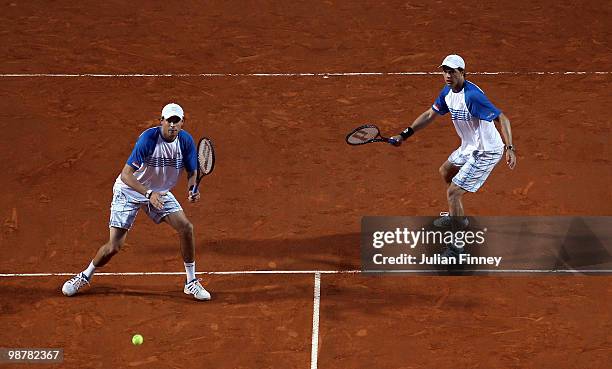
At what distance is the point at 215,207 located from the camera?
51.5 feet

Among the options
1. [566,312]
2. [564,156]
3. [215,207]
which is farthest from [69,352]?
[564,156]

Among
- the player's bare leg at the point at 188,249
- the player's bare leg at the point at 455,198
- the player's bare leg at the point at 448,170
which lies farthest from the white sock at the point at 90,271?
the player's bare leg at the point at 448,170

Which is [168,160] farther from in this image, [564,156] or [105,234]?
[564,156]

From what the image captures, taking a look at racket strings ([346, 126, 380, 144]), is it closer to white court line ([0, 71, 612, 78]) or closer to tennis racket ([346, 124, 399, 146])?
tennis racket ([346, 124, 399, 146])

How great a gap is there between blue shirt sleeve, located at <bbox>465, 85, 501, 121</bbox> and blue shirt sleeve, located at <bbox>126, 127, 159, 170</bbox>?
356cm

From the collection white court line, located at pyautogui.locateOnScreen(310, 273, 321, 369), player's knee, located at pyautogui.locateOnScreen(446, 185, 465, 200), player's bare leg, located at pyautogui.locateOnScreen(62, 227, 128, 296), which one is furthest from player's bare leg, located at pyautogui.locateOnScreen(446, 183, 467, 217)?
player's bare leg, located at pyautogui.locateOnScreen(62, 227, 128, 296)

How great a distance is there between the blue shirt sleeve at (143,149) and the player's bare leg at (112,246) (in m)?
0.77

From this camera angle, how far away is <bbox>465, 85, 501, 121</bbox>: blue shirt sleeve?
540 inches

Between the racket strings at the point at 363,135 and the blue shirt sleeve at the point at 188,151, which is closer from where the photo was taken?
the blue shirt sleeve at the point at 188,151

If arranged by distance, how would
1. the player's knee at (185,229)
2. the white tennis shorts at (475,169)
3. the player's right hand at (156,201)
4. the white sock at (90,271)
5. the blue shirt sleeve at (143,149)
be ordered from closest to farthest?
the player's right hand at (156,201) → the blue shirt sleeve at (143,149) → the player's knee at (185,229) → the white sock at (90,271) → the white tennis shorts at (475,169)

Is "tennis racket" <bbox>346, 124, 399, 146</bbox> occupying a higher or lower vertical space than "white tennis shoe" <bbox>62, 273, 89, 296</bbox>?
higher

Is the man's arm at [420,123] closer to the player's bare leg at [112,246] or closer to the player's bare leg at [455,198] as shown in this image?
the player's bare leg at [455,198]

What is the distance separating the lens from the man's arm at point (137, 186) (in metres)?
12.6

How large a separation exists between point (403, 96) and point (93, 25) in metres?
6.31
